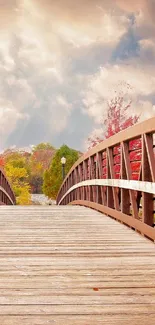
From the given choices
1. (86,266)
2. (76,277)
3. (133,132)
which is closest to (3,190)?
(133,132)

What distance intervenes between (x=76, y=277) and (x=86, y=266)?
0.39 metres

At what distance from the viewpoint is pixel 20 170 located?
47125 mm

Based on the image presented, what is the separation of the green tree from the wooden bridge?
35473 mm

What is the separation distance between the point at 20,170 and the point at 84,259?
4308 cm

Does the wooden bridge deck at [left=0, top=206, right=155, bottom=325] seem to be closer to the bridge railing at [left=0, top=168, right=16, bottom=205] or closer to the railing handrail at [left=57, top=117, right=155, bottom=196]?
the railing handrail at [left=57, top=117, right=155, bottom=196]

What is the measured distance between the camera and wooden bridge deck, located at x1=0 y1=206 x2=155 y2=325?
2.85m

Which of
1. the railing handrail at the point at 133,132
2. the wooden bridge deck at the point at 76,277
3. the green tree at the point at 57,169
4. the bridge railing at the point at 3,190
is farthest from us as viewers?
the green tree at the point at 57,169

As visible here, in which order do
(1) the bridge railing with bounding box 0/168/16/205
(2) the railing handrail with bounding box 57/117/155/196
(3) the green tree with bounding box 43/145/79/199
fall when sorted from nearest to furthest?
(2) the railing handrail with bounding box 57/117/155/196 < (1) the bridge railing with bounding box 0/168/16/205 < (3) the green tree with bounding box 43/145/79/199

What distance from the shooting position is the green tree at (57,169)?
4304 cm

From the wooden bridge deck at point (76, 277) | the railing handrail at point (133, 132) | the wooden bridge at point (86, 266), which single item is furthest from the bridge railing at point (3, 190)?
the wooden bridge deck at point (76, 277)

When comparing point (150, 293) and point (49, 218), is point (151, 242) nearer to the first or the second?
point (150, 293)

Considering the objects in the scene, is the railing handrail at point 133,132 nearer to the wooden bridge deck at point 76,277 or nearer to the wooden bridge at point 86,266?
the wooden bridge at point 86,266

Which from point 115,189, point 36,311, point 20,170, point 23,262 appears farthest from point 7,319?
point 20,170

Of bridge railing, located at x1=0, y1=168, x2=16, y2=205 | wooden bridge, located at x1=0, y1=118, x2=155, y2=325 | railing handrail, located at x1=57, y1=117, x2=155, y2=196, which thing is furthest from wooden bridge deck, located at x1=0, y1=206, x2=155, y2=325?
bridge railing, located at x1=0, y1=168, x2=16, y2=205
